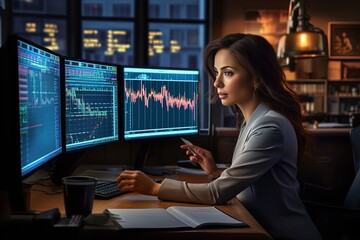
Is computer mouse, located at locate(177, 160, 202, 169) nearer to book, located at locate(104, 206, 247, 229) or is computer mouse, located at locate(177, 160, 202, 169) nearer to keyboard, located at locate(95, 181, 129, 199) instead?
keyboard, located at locate(95, 181, 129, 199)

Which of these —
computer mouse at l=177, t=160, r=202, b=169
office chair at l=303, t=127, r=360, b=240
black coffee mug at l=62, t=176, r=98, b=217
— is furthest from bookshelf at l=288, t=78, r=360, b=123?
black coffee mug at l=62, t=176, r=98, b=217

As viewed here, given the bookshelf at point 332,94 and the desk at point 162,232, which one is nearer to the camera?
the desk at point 162,232

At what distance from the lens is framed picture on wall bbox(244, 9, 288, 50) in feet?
23.5

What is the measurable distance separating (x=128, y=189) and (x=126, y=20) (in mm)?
6114

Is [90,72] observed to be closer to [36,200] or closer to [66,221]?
[36,200]

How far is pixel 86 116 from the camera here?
71.7 inches

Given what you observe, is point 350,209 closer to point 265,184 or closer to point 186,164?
point 265,184

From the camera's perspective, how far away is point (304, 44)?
354 centimetres

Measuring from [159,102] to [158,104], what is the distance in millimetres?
10

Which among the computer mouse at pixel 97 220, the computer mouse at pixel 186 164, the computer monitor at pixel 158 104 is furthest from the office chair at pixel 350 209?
the computer mouse at pixel 97 220

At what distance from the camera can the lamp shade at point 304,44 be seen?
353 centimetres

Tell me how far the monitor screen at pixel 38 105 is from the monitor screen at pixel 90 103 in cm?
9

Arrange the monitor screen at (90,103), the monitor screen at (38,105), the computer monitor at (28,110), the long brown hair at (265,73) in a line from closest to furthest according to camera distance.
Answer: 1. the computer monitor at (28,110)
2. the monitor screen at (38,105)
3. the long brown hair at (265,73)
4. the monitor screen at (90,103)

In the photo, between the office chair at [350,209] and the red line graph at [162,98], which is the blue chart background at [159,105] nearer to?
the red line graph at [162,98]
